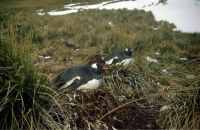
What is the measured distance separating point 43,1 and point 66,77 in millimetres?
44498

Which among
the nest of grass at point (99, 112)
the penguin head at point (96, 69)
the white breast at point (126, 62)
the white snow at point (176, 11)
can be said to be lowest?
the white snow at point (176, 11)

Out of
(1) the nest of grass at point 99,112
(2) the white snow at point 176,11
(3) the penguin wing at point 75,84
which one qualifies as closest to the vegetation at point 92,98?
(1) the nest of grass at point 99,112

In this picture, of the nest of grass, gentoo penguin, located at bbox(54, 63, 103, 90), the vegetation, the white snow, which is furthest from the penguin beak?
the white snow

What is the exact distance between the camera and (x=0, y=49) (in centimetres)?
419

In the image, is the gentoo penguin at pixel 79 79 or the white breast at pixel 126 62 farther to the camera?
the white breast at pixel 126 62

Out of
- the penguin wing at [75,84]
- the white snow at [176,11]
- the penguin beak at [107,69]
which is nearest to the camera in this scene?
the penguin wing at [75,84]

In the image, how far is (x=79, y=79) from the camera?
4938 mm

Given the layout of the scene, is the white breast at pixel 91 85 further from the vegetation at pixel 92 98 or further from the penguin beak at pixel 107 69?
the penguin beak at pixel 107 69

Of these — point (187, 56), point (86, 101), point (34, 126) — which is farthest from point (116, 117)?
point (187, 56)

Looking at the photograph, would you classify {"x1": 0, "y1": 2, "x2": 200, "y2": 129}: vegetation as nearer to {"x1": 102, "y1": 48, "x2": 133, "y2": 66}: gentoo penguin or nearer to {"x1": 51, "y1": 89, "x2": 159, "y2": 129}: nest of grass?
{"x1": 51, "y1": 89, "x2": 159, "y2": 129}: nest of grass

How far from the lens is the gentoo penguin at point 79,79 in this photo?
485 centimetres

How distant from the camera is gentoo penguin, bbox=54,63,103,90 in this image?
15.9 feet

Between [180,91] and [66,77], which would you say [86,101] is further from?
[180,91]

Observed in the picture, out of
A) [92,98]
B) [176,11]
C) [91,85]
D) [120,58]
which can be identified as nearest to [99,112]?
[92,98]
